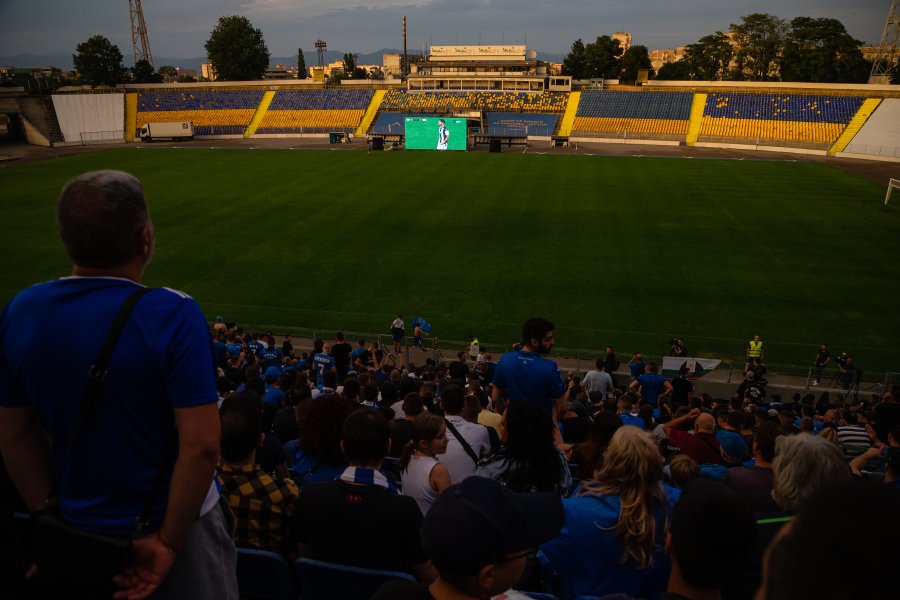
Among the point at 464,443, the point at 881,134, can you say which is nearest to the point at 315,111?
the point at 881,134

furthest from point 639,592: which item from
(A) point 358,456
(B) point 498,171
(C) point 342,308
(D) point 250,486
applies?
(B) point 498,171

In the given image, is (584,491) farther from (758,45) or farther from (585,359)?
(758,45)

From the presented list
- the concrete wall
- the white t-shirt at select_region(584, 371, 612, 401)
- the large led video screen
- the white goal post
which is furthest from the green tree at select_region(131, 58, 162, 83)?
the white t-shirt at select_region(584, 371, 612, 401)

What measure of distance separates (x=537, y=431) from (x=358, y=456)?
1405 mm

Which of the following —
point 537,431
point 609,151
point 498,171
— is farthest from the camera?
point 609,151

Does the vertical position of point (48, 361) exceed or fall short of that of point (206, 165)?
it exceeds it

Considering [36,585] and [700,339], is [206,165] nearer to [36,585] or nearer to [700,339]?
[700,339]

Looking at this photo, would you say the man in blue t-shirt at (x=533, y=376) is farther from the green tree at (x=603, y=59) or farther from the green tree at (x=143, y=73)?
the green tree at (x=143, y=73)

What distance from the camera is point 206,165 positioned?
49.7m

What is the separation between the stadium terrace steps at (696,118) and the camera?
66.2 metres

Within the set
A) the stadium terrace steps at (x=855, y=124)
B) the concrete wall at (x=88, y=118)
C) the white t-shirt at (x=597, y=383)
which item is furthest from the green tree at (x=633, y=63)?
the white t-shirt at (x=597, y=383)

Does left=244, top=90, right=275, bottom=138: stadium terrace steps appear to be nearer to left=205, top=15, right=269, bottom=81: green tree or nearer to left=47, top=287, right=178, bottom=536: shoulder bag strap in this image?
left=205, top=15, right=269, bottom=81: green tree

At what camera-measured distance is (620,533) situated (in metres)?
3.60

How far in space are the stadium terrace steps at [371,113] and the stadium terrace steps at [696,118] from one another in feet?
129
